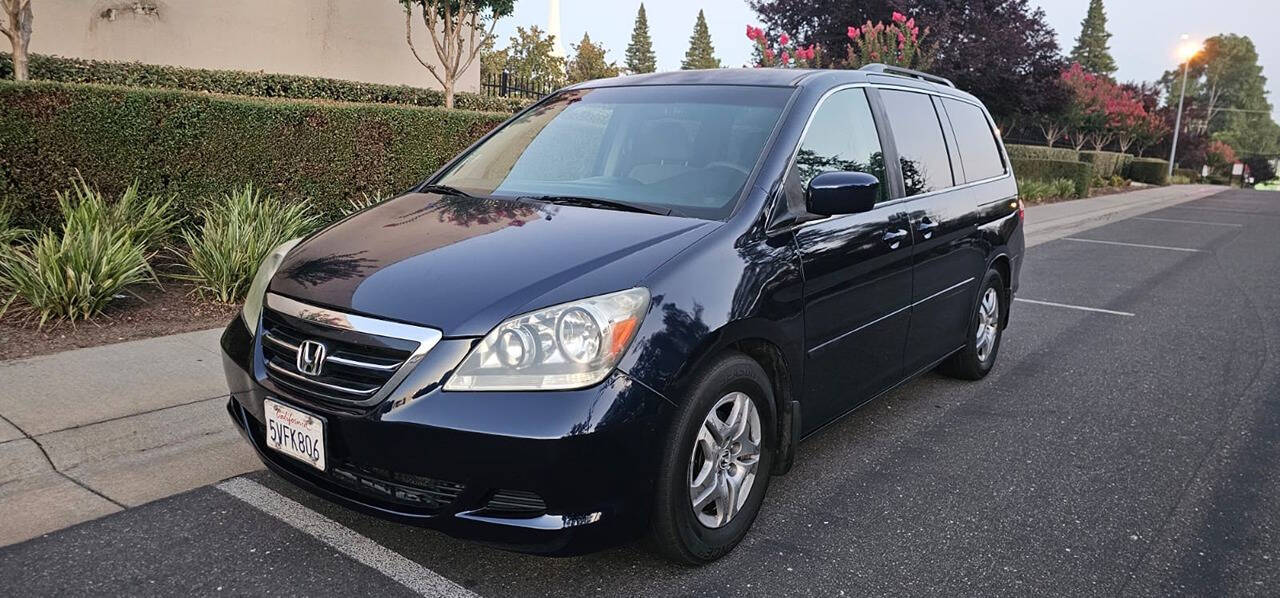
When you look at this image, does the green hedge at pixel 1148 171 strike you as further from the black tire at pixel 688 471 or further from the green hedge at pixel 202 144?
the black tire at pixel 688 471

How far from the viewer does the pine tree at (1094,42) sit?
275 ft

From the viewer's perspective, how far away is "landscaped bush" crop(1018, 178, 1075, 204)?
21.3 meters

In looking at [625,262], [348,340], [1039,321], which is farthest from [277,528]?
[1039,321]

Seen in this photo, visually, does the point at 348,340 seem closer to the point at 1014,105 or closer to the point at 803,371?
the point at 803,371

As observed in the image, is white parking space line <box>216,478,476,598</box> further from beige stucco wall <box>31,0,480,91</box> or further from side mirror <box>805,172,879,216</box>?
beige stucco wall <box>31,0,480,91</box>

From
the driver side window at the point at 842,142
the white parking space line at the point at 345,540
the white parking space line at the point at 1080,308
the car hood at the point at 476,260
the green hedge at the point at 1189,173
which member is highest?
the driver side window at the point at 842,142

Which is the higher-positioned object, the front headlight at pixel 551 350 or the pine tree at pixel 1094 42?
the pine tree at pixel 1094 42

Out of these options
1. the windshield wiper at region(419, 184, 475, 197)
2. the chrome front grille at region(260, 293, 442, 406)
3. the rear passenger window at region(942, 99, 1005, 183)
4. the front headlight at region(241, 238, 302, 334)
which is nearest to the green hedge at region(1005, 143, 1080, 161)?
the rear passenger window at region(942, 99, 1005, 183)

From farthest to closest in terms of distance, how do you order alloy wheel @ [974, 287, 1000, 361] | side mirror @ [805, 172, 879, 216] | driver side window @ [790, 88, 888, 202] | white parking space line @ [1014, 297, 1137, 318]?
white parking space line @ [1014, 297, 1137, 318] < alloy wheel @ [974, 287, 1000, 361] < driver side window @ [790, 88, 888, 202] < side mirror @ [805, 172, 879, 216]

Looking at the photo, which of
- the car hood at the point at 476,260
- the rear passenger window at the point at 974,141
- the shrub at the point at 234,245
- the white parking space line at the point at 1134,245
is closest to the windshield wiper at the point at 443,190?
the car hood at the point at 476,260

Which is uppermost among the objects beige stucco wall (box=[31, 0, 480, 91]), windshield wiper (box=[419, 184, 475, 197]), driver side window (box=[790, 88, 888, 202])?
beige stucco wall (box=[31, 0, 480, 91])

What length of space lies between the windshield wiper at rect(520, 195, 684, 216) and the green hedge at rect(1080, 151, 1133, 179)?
33682 millimetres

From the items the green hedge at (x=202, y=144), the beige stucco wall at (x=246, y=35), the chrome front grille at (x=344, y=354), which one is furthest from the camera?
→ the beige stucco wall at (x=246, y=35)

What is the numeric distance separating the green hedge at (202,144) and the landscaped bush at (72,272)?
83 cm
